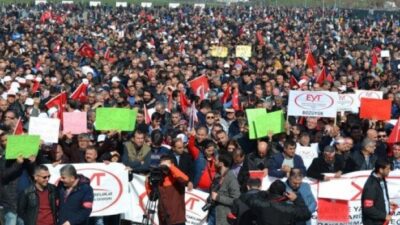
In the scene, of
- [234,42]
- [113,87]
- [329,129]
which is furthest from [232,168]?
[234,42]

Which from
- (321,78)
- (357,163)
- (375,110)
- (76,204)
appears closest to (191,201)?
(357,163)

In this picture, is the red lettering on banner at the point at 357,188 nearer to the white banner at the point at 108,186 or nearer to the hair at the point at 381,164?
the hair at the point at 381,164

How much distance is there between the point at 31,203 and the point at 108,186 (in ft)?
6.89

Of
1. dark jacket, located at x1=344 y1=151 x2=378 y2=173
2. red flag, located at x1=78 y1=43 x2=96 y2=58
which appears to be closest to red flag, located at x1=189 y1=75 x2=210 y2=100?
dark jacket, located at x1=344 y1=151 x2=378 y2=173

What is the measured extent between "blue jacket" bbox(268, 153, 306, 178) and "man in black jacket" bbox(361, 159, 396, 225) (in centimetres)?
154

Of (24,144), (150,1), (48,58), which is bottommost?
(150,1)

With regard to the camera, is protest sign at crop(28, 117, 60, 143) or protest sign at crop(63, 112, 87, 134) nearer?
protest sign at crop(28, 117, 60, 143)

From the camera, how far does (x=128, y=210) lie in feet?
44.5

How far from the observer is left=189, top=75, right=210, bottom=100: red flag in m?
20.8

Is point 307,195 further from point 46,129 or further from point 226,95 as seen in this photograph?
point 226,95

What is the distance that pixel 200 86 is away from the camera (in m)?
21.0

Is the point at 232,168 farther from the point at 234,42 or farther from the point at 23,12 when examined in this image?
the point at 23,12

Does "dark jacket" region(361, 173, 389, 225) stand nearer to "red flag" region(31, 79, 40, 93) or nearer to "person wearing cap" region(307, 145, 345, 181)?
"person wearing cap" region(307, 145, 345, 181)

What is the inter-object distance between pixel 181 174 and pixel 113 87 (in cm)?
796
